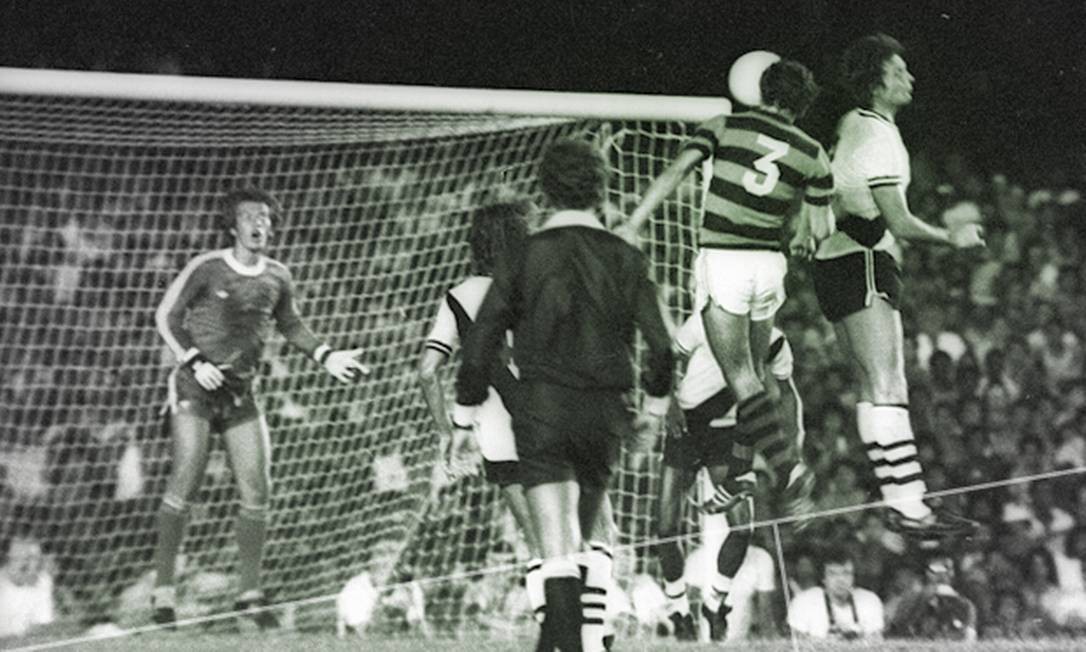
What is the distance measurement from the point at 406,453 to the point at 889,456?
1428 mm

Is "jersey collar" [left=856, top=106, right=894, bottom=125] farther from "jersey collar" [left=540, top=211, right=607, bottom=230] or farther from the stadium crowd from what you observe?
"jersey collar" [left=540, top=211, right=607, bottom=230]

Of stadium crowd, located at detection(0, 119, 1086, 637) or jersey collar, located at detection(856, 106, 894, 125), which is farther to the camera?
jersey collar, located at detection(856, 106, 894, 125)

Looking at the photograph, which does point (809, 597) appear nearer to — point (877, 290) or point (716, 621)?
point (716, 621)

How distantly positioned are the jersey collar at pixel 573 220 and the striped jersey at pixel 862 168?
696mm

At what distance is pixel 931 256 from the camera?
4.14 meters

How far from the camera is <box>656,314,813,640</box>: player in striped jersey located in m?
3.92

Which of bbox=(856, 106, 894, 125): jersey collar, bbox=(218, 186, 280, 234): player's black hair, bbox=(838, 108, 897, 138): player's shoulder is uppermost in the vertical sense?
bbox=(856, 106, 894, 125): jersey collar

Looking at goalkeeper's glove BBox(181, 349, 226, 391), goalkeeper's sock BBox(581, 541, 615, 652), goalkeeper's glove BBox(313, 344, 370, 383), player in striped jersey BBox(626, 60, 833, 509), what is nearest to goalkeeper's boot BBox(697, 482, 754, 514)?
player in striped jersey BBox(626, 60, 833, 509)

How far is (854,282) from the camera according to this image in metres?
4.08

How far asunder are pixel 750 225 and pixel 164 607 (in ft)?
6.45

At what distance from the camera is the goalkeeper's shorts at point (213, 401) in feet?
12.6

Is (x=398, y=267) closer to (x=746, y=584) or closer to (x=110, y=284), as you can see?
(x=110, y=284)

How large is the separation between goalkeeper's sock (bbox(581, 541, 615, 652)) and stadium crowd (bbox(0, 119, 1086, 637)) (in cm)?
15

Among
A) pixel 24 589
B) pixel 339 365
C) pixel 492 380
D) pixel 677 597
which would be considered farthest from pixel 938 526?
pixel 24 589
